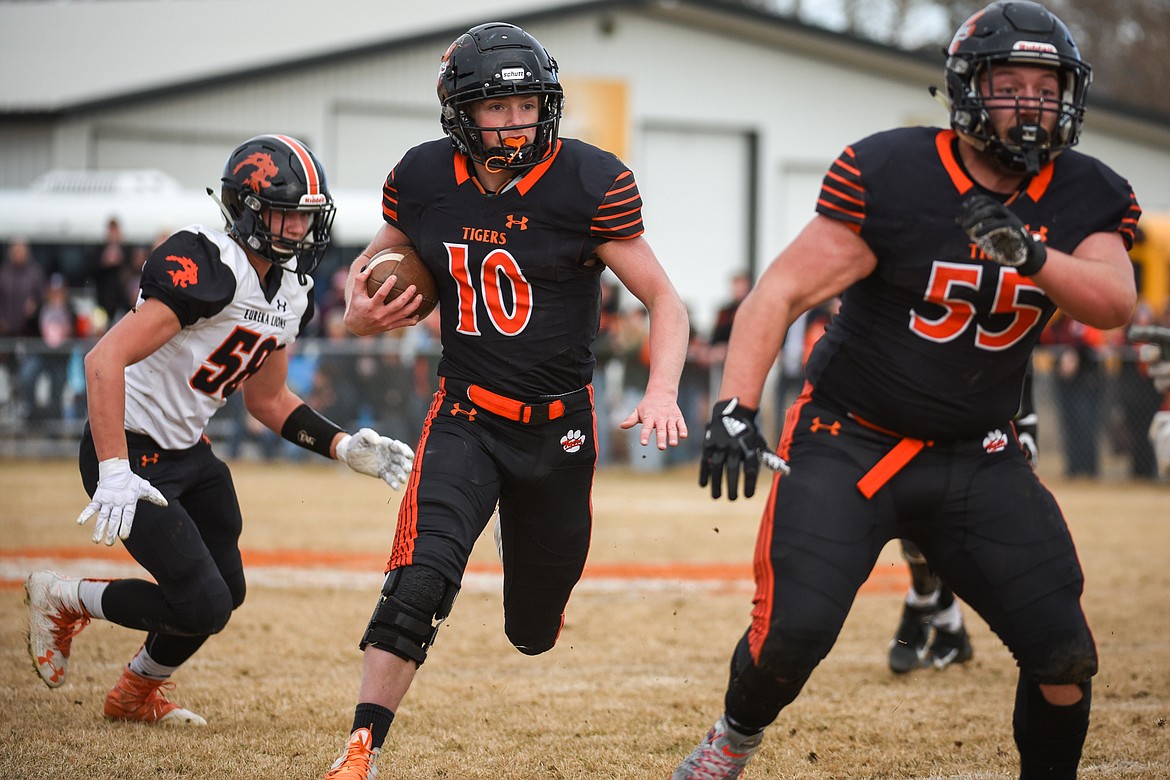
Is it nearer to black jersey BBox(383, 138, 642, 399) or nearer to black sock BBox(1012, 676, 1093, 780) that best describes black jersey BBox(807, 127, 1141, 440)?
black sock BBox(1012, 676, 1093, 780)

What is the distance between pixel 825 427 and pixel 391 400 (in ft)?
33.3

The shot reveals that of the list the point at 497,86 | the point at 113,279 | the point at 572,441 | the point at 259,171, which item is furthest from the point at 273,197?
the point at 113,279

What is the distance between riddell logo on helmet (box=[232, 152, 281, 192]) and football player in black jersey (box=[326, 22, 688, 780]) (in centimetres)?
52

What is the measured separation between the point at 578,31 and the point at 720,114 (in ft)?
8.92

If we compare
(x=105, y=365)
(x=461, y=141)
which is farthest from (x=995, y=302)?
(x=105, y=365)

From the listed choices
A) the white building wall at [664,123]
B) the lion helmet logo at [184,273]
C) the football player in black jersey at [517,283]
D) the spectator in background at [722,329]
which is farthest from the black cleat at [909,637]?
the white building wall at [664,123]

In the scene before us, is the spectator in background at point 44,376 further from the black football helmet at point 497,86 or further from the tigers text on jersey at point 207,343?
the black football helmet at point 497,86

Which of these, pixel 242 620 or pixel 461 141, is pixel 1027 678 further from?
pixel 242 620

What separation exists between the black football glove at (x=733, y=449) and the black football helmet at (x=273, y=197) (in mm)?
1867

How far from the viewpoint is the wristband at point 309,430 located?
491 centimetres

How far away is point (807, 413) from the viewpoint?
3.77 metres

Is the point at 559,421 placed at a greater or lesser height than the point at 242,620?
greater

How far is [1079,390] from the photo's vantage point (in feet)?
43.3

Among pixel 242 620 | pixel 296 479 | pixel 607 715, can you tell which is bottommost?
pixel 296 479
